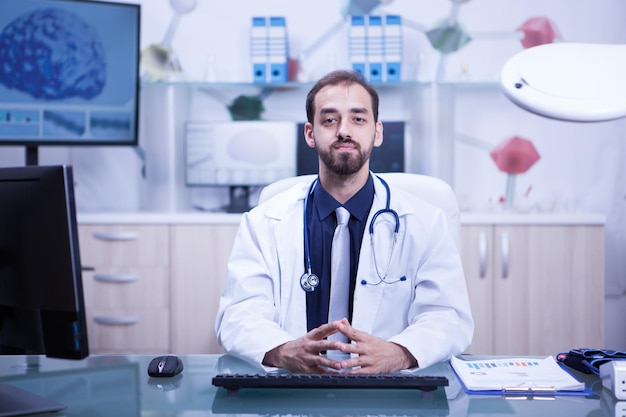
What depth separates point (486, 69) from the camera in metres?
3.58

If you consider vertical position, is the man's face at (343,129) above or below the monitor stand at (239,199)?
above

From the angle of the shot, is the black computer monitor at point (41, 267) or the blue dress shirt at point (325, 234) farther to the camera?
the blue dress shirt at point (325, 234)

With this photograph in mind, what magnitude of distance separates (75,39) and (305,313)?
1.97m

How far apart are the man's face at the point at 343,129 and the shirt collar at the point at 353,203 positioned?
0.07m

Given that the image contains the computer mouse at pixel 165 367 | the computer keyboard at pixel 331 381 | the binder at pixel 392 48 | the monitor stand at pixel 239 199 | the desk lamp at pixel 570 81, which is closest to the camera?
the desk lamp at pixel 570 81

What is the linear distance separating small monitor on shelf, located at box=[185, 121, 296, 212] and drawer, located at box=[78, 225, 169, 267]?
43 cm

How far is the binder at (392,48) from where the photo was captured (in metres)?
3.28

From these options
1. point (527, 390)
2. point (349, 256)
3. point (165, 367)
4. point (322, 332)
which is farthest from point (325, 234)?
point (527, 390)

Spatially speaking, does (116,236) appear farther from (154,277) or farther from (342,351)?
(342,351)

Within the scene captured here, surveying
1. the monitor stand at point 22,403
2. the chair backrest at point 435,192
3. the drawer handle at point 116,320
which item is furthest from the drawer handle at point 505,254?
the monitor stand at point 22,403

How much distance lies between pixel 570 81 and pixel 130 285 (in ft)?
8.18

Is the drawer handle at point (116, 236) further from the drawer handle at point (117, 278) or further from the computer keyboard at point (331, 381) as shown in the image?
the computer keyboard at point (331, 381)

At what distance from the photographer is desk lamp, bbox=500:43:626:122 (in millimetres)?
1032

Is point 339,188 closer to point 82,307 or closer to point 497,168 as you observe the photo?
point 82,307
